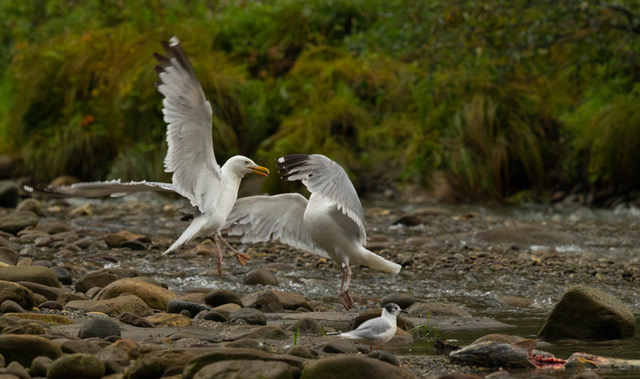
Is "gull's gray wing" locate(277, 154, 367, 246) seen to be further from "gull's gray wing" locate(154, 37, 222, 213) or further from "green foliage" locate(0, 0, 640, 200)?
"green foliage" locate(0, 0, 640, 200)

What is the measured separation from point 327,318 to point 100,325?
1.51 m

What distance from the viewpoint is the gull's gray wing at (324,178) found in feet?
18.0

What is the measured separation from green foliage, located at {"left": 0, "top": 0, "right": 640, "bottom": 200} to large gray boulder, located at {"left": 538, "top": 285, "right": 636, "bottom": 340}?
7.03m

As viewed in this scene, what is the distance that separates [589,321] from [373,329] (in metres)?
1.29

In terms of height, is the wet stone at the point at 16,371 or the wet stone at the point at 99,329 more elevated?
the wet stone at the point at 16,371

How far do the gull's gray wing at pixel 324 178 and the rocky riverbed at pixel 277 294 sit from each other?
2.16 ft

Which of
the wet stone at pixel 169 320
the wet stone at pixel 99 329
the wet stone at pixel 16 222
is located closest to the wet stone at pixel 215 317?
the wet stone at pixel 169 320

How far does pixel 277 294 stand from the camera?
5.62 m

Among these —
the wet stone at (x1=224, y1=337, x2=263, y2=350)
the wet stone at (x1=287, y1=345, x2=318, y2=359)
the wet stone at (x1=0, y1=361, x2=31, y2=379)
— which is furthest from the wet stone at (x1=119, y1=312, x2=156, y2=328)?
the wet stone at (x1=0, y1=361, x2=31, y2=379)

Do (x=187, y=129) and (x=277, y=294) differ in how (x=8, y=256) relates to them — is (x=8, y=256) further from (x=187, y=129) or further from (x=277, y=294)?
(x=277, y=294)

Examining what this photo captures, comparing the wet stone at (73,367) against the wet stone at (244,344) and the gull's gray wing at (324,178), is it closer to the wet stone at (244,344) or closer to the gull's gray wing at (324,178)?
the wet stone at (244,344)

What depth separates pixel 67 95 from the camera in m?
15.6

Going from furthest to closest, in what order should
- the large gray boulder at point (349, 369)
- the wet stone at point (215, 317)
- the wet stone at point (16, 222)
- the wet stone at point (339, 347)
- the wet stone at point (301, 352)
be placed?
the wet stone at point (16, 222), the wet stone at point (215, 317), the wet stone at point (339, 347), the wet stone at point (301, 352), the large gray boulder at point (349, 369)

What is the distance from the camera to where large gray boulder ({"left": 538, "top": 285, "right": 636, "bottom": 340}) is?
4.60m
